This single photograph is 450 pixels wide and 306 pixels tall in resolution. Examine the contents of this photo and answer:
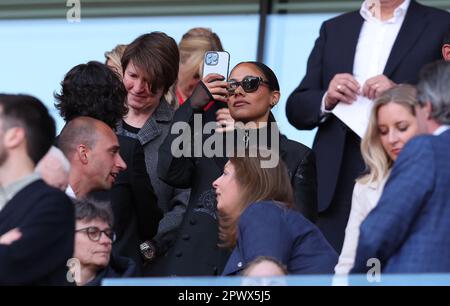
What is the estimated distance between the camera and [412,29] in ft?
21.5

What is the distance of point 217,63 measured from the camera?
6492mm

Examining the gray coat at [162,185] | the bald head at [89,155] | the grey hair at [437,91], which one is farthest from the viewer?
the gray coat at [162,185]

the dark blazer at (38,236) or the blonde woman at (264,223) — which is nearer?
the dark blazer at (38,236)

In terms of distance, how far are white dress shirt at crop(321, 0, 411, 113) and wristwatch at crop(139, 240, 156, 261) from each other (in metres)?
1.00

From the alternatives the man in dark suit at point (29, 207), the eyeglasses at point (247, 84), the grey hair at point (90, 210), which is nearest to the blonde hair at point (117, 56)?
the eyeglasses at point (247, 84)

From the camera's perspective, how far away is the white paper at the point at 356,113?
638cm

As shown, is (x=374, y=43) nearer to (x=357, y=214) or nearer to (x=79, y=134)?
(x=357, y=214)

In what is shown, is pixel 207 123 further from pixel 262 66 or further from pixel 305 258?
pixel 305 258

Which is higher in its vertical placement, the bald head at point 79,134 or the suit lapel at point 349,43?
the suit lapel at point 349,43

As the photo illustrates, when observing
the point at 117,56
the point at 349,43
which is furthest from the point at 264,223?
the point at 117,56

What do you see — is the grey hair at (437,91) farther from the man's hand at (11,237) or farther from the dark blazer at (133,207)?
the dark blazer at (133,207)

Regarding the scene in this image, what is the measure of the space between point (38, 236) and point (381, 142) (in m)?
1.54

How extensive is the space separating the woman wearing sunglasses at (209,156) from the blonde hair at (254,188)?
1.33ft

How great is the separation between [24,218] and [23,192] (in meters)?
0.09
